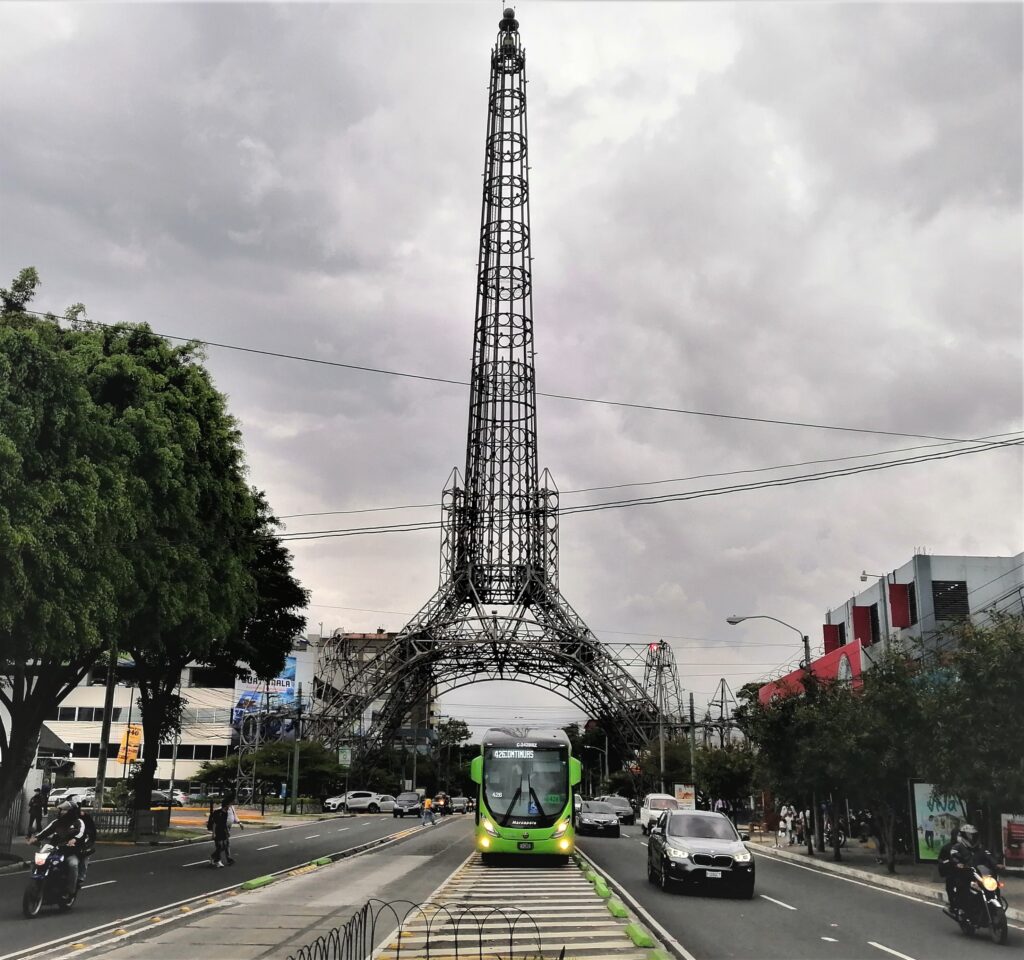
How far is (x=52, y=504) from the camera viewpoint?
17766 millimetres

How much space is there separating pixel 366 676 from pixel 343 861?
45952mm

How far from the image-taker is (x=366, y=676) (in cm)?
7062

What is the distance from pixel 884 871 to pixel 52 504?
21.1 metres

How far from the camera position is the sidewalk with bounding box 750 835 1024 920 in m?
19.2

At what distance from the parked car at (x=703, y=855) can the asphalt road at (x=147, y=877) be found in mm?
8321

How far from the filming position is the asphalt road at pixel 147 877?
13656 millimetres

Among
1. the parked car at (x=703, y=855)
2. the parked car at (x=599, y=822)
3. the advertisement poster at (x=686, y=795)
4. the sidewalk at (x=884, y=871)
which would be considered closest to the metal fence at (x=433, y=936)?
the parked car at (x=703, y=855)

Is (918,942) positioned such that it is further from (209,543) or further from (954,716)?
(209,543)

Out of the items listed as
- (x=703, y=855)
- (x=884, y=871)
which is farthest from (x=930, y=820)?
(x=703, y=855)

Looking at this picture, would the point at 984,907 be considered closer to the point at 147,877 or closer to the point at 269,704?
the point at 147,877

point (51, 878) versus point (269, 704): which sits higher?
point (269, 704)

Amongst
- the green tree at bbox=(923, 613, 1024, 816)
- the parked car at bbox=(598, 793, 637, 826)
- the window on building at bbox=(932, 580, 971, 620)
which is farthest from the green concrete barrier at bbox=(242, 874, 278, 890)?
the parked car at bbox=(598, 793, 637, 826)

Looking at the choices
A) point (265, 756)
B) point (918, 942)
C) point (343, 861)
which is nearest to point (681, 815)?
point (918, 942)

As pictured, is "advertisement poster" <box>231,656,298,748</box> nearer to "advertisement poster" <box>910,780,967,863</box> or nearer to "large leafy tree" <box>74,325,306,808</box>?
"large leafy tree" <box>74,325,306,808</box>
